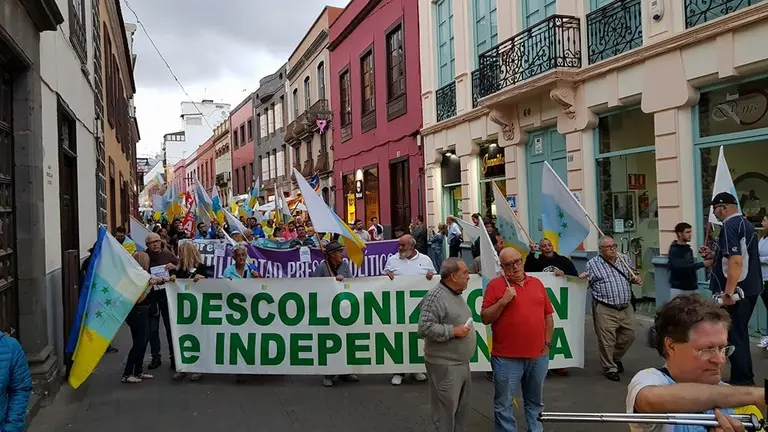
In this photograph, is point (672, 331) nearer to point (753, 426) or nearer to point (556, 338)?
point (753, 426)

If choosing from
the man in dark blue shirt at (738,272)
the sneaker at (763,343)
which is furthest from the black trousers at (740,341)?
the sneaker at (763,343)

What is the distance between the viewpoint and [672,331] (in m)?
2.17

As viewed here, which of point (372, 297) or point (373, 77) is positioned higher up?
point (373, 77)

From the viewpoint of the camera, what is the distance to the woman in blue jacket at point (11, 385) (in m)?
3.41

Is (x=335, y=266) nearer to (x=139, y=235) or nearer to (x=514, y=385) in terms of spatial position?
(x=514, y=385)

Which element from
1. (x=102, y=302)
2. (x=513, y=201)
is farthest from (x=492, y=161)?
(x=102, y=302)

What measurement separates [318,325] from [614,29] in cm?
754

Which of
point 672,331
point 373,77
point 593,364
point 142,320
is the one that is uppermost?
point 373,77

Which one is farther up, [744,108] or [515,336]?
[744,108]

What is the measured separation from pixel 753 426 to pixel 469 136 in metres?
14.9

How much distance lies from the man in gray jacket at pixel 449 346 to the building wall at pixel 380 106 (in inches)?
A: 586

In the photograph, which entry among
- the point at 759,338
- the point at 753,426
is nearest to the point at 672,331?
the point at 753,426

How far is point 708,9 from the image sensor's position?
923cm

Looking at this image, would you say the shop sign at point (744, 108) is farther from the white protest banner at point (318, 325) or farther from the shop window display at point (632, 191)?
the white protest banner at point (318, 325)
